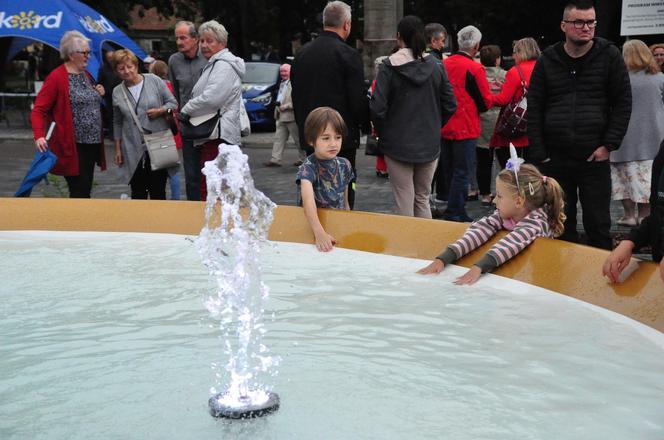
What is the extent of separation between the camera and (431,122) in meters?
7.66

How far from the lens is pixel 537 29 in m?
31.2

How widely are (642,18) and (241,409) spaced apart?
10140mm

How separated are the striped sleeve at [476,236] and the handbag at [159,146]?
3.72 metres

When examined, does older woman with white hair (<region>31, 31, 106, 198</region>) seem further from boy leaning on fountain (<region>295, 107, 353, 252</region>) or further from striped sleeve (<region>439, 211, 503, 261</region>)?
striped sleeve (<region>439, 211, 503, 261</region>)

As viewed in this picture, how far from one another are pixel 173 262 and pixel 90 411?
240 centimetres

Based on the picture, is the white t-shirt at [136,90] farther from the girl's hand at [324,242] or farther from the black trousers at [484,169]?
the black trousers at [484,169]

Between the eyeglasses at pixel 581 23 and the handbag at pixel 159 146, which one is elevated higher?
the eyeglasses at pixel 581 23

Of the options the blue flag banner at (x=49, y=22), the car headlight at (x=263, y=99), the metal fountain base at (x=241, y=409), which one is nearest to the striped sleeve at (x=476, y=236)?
the metal fountain base at (x=241, y=409)

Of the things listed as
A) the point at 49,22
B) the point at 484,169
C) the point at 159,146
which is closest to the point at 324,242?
the point at 159,146

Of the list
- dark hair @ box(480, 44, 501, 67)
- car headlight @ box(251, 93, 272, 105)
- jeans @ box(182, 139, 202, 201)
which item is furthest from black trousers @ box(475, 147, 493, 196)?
car headlight @ box(251, 93, 272, 105)

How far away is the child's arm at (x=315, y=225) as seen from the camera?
611cm

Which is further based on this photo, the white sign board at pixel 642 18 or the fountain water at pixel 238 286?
the white sign board at pixel 642 18

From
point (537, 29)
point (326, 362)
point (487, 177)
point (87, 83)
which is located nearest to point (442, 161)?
point (487, 177)

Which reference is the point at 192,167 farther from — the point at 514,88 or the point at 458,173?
the point at 514,88
